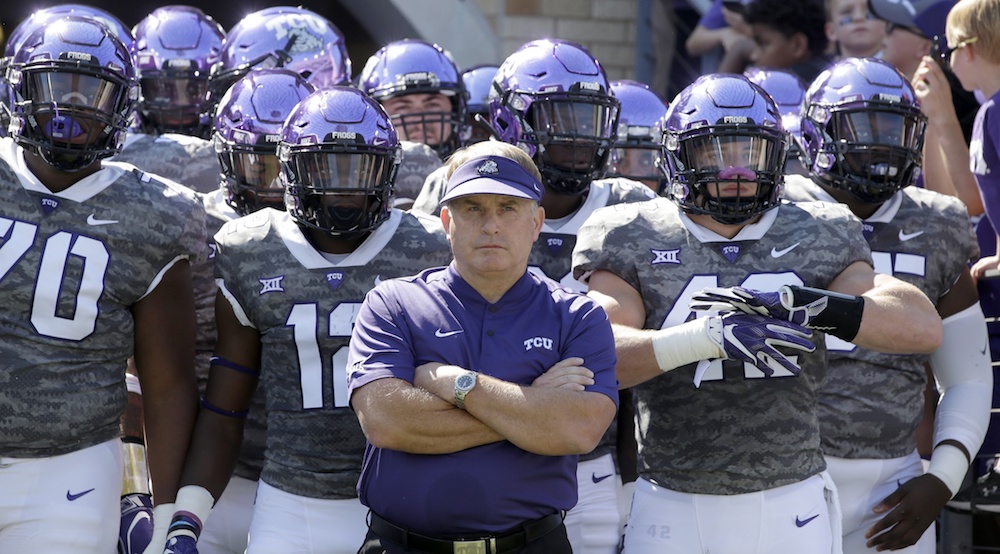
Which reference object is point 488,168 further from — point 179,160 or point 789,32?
point 789,32

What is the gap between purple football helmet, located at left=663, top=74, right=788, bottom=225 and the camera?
152 inches

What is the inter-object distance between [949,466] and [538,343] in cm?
164

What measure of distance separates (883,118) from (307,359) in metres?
2.11

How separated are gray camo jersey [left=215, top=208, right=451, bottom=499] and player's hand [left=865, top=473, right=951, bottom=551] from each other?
1.58 metres

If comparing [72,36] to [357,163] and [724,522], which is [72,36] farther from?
[724,522]

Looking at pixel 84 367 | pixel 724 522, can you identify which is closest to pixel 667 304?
pixel 724 522

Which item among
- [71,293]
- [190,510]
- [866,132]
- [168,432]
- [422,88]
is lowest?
[190,510]

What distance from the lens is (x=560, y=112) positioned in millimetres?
4707

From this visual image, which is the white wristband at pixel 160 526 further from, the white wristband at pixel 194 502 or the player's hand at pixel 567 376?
the player's hand at pixel 567 376

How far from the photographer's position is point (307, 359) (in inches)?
150

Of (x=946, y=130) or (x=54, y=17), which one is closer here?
(x=54, y=17)

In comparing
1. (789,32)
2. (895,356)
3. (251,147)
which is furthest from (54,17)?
(789,32)

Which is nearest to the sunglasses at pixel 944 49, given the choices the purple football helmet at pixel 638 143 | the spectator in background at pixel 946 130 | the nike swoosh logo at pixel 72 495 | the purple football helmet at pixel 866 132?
the spectator in background at pixel 946 130

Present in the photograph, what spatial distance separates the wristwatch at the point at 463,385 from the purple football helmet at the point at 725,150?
3.35 feet
